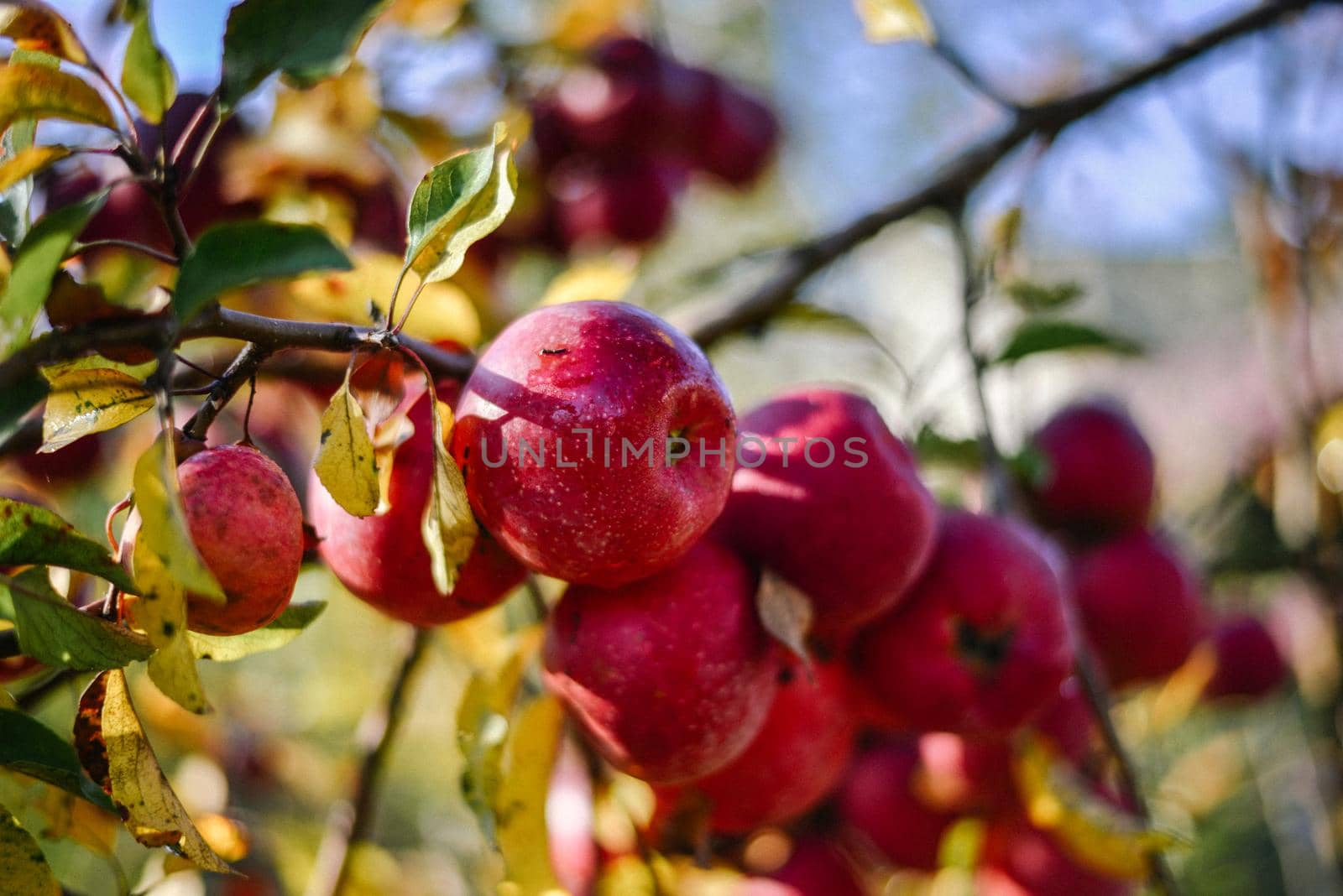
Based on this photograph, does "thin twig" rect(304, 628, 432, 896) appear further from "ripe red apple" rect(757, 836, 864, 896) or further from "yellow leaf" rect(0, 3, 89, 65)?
"yellow leaf" rect(0, 3, 89, 65)

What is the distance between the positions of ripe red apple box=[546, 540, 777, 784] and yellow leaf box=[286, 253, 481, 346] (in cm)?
23

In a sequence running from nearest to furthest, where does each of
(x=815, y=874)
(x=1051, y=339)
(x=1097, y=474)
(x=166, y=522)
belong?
1. (x=166, y=522)
2. (x=1051, y=339)
3. (x=815, y=874)
4. (x=1097, y=474)

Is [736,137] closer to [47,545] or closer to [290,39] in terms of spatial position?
[290,39]

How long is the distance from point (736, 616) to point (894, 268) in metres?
4.51

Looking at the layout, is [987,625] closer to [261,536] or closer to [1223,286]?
[261,536]

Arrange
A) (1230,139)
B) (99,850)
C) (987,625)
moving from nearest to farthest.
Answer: (99,850)
(987,625)
(1230,139)

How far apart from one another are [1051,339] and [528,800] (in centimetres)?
63

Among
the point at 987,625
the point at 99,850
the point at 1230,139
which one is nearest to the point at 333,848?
the point at 99,850

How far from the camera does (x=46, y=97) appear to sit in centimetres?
47

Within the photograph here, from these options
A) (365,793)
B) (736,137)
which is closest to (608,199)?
(736,137)

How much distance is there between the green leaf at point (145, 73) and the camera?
46 centimetres

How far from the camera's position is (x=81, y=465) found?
1.17m

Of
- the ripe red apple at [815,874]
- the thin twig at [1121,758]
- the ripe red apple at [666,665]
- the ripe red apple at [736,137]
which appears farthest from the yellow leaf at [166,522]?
the ripe red apple at [736,137]

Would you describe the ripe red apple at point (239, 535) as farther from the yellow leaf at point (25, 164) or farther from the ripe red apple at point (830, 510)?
the ripe red apple at point (830, 510)
